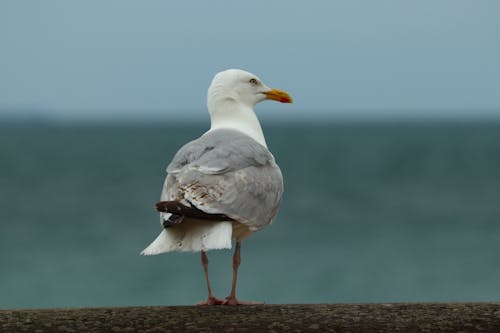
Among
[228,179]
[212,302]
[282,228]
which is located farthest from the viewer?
[282,228]

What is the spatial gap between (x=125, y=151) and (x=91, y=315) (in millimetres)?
68626

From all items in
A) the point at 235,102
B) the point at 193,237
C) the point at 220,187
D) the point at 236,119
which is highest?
the point at 235,102

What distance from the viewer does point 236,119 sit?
6.65m

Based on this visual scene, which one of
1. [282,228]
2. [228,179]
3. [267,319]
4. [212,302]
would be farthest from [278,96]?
[282,228]

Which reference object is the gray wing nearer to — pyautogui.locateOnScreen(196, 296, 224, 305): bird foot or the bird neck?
the bird neck

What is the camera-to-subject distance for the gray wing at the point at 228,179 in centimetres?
546

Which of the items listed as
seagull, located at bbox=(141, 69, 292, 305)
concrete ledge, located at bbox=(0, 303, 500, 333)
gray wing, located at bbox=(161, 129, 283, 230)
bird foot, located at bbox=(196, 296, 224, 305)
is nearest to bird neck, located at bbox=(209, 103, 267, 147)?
seagull, located at bbox=(141, 69, 292, 305)

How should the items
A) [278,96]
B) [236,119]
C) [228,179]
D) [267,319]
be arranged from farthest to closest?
[278,96], [236,119], [228,179], [267,319]

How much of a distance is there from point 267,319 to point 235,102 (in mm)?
2309

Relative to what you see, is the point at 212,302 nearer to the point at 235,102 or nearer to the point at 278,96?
the point at 235,102

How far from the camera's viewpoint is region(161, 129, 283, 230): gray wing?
5.46m

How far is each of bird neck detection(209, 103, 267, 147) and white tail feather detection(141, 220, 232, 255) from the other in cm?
122

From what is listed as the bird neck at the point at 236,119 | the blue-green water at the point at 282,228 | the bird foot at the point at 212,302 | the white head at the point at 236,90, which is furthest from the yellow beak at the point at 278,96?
the blue-green water at the point at 282,228

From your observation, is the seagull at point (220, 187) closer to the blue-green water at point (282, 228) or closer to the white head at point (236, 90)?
the white head at point (236, 90)
